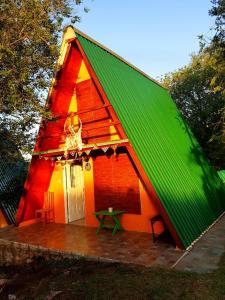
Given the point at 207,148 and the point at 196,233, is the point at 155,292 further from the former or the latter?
the point at 207,148

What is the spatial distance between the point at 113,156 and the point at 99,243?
342 centimetres

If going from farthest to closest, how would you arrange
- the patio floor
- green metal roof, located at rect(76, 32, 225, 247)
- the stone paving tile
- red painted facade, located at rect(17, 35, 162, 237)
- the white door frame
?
the white door frame
red painted facade, located at rect(17, 35, 162, 237)
green metal roof, located at rect(76, 32, 225, 247)
the patio floor
the stone paving tile

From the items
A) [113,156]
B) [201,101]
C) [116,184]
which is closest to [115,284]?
[116,184]

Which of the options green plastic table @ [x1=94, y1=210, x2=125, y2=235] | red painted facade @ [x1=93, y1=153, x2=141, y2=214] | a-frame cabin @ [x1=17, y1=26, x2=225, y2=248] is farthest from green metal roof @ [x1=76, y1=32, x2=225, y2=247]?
green plastic table @ [x1=94, y1=210, x2=125, y2=235]

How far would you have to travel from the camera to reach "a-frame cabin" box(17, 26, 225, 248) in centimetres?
855

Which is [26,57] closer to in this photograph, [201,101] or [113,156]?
[113,156]

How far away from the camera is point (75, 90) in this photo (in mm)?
11586

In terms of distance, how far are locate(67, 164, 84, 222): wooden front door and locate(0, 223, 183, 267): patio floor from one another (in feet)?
2.69

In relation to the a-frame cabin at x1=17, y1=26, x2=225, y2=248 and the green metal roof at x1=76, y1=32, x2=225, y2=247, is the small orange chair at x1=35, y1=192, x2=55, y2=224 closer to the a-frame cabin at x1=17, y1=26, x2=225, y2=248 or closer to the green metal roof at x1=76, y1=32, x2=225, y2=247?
the a-frame cabin at x1=17, y1=26, x2=225, y2=248

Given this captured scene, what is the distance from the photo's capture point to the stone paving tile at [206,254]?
6395 millimetres

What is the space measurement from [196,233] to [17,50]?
785 cm

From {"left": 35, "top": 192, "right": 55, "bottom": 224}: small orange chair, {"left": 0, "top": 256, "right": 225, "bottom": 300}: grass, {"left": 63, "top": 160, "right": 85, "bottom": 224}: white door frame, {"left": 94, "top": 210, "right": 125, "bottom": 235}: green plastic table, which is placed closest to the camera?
{"left": 0, "top": 256, "right": 225, "bottom": 300}: grass

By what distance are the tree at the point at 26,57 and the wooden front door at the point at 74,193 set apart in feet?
9.18

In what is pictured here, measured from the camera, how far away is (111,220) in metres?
10.5
